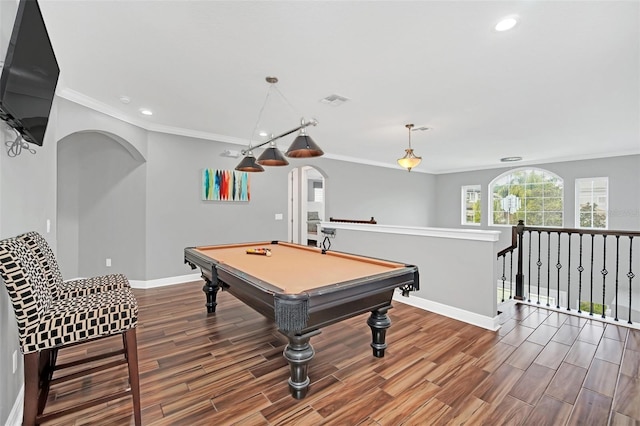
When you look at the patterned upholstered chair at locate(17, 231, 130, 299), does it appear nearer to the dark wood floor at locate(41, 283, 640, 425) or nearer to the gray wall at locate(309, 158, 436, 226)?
the dark wood floor at locate(41, 283, 640, 425)

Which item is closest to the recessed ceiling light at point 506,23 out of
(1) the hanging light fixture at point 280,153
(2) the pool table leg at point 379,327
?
(1) the hanging light fixture at point 280,153

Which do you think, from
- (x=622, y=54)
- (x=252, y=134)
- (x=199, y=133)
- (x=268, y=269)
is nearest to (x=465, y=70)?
(x=622, y=54)

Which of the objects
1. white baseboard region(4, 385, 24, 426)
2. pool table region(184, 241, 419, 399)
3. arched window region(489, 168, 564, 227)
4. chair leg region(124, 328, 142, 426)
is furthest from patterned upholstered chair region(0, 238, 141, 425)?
arched window region(489, 168, 564, 227)

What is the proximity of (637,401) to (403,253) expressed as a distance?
2362 millimetres

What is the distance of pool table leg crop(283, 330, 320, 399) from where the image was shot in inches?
75.5

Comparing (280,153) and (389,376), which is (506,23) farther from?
(389,376)

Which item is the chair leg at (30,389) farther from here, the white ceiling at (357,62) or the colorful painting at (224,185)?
the colorful painting at (224,185)

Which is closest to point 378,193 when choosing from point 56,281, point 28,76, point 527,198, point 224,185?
point 527,198

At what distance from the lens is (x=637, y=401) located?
6.29 feet

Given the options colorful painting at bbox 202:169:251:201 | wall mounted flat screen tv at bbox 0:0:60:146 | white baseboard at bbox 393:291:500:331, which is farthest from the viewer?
colorful painting at bbox 202:169:251:201

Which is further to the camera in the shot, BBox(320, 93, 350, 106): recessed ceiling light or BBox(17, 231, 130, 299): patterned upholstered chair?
BBox(320, 93, 350, 106): recessed ceiling light

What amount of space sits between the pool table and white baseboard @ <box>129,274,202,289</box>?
2200 millimetres

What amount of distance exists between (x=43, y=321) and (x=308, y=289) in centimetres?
140

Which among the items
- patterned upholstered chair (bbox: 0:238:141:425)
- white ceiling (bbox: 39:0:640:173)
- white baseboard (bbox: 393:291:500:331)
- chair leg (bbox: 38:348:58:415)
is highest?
white ceiling (bbox: 39:0:640:173)
